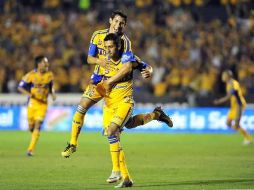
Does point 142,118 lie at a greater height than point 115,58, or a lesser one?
lesser

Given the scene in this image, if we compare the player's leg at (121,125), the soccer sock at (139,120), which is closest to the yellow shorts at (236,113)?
the soccer sock at (139,120)

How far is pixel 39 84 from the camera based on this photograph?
20.3 m

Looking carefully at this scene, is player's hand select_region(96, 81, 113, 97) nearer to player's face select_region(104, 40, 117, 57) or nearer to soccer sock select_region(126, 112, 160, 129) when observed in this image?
player's face select_region(104, 40, 117, 57)

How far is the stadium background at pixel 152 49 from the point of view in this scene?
2991 cm

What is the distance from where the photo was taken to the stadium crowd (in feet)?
99.1

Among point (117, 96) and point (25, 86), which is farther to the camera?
point (25, 86)

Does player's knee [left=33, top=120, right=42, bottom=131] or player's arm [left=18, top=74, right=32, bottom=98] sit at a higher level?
player's arm [left=18, top=74, right=32, bottom=98]

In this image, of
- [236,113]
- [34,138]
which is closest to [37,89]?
[34,138]

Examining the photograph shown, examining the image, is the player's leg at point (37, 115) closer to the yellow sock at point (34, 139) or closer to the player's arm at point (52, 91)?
the yellow sock at point (34, 139)

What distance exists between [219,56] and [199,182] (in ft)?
60.1

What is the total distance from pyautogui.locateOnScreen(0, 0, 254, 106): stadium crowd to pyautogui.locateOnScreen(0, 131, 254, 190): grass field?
4370mm

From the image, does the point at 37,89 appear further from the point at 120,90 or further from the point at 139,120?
the point at 120,90

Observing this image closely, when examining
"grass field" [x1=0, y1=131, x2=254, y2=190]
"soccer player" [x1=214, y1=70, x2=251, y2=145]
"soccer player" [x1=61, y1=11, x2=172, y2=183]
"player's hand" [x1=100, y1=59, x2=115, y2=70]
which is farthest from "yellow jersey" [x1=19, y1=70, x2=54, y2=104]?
"player's hand" [x1=100, y1=59, x2=115, y2=70]

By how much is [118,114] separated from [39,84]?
828 centimetres
